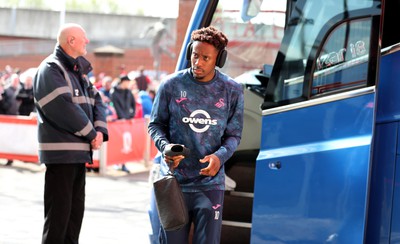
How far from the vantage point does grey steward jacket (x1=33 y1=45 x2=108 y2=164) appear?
256 inches

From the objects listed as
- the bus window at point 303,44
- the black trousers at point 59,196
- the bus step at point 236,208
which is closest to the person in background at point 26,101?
the bus step at point 236,208

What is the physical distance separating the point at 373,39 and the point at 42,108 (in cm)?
267

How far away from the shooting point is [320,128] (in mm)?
A: 5453

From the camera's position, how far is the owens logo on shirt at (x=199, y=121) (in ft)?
17.4

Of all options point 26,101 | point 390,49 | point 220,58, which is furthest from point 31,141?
point 390,49

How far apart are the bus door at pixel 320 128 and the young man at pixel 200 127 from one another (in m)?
0.47

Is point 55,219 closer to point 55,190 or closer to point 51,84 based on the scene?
point 55,190

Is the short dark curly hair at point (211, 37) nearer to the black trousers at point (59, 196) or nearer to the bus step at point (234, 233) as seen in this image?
the black trousers at point (59, 196)

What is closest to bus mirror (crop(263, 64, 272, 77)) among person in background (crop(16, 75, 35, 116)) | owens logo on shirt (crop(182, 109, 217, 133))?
owens logo on shirt (crop(182, 109, 217, 133))

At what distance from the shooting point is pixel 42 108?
656 cm

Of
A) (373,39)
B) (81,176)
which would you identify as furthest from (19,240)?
(373,39)

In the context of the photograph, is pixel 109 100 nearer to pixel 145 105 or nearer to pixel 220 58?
pixel 145 105

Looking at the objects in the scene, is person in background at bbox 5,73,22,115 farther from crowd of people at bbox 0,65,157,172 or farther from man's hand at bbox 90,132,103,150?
man's hand at bbox 90,132,103,150

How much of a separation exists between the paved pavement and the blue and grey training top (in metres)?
1.59
